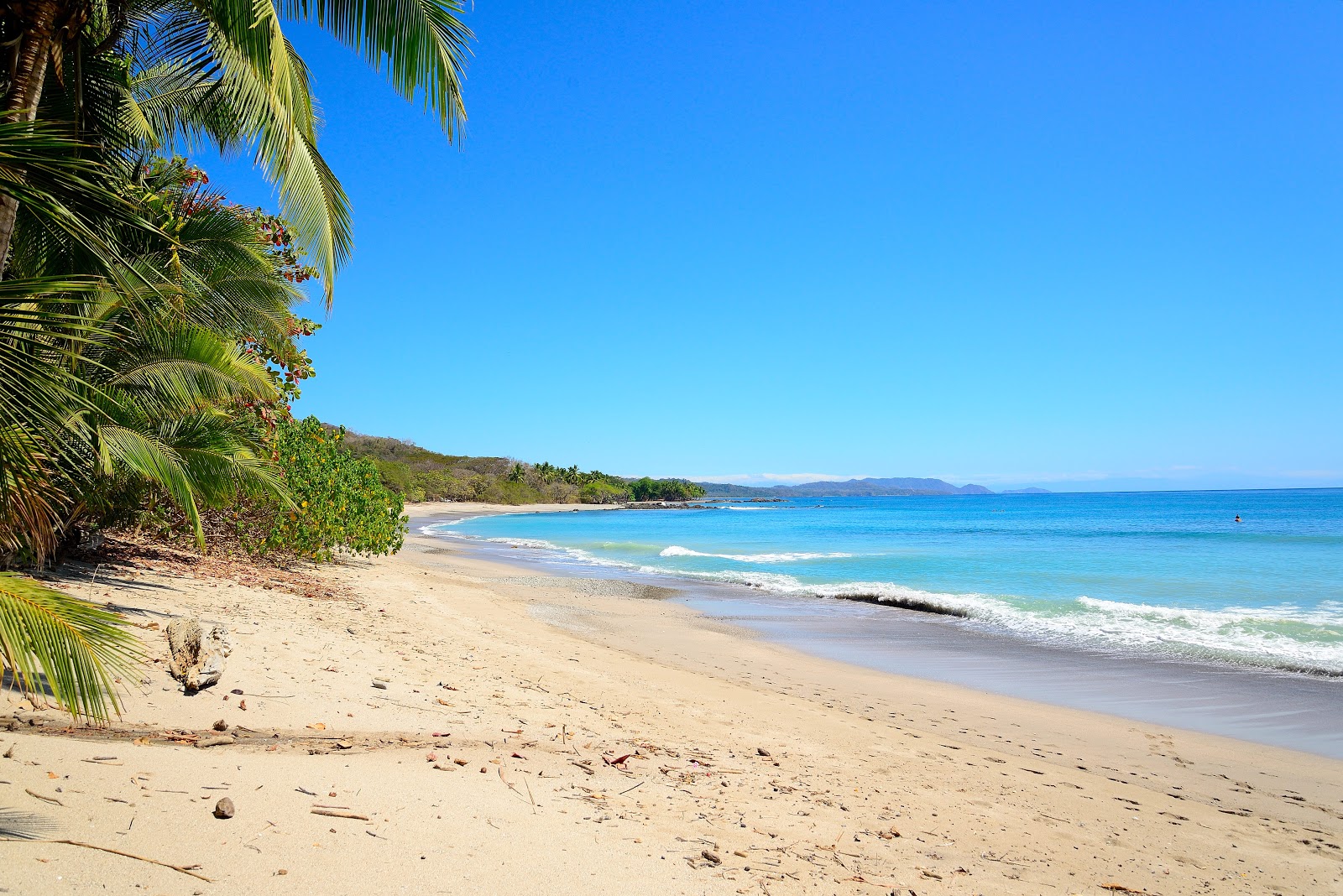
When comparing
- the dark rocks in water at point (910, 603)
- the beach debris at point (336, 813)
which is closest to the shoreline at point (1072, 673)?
the dark rocks in water at point (910, 603)

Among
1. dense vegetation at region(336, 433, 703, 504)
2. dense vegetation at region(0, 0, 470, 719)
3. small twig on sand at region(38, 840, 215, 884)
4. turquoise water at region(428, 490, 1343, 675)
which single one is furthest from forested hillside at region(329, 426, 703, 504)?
small twig on sand at region(38, 840, 215, 884)

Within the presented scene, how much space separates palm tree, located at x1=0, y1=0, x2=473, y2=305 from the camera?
4508 mm

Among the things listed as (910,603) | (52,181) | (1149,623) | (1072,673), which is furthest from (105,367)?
(1149,623)

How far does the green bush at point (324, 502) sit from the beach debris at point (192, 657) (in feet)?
19.4

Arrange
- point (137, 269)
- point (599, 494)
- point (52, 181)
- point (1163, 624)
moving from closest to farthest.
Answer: point (52, 181) < point (137, 269) < point (1163, 624) < point (599, 494)

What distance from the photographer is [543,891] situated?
2.99 m

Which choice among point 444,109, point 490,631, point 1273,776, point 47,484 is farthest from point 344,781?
point 1273,776

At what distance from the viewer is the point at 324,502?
38.7ft

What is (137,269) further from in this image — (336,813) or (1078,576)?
(1078,576)

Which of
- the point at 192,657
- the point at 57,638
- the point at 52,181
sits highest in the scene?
the point at 52,181

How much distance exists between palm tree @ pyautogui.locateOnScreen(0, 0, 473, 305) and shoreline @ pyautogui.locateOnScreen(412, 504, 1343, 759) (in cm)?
781

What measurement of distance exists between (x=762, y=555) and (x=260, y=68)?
2404cm

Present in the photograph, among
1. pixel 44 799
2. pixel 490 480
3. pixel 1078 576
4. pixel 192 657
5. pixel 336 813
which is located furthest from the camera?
pixel 490 480

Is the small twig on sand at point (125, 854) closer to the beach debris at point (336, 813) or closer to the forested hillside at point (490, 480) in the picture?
the beach debris at point (336, 813)
